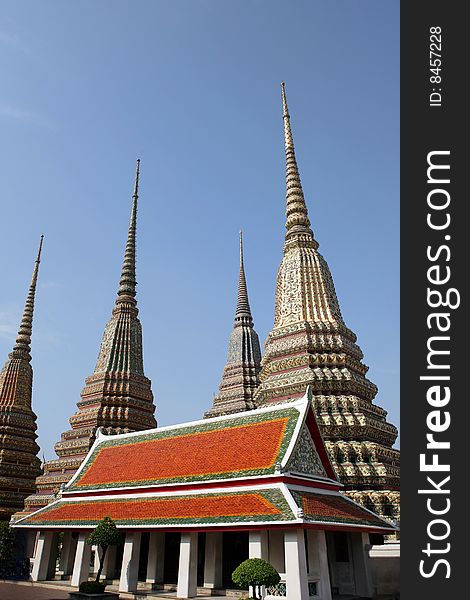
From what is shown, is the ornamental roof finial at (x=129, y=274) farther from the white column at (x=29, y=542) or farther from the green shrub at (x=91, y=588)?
the green shrub at (x=91, y=588)

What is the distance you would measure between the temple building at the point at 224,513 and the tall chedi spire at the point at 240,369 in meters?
17.7

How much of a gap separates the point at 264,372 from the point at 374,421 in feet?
20.8

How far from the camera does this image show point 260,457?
1783 cm

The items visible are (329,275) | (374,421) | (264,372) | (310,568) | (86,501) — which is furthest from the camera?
(329,275)

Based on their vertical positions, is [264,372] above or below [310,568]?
above

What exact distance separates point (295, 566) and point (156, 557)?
278 inches

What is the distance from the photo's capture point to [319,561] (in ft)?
52.1

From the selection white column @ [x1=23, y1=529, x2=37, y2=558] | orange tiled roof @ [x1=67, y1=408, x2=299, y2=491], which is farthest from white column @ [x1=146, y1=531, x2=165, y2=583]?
white column @ [x1=23, y1=529, x2=37, y2=558]

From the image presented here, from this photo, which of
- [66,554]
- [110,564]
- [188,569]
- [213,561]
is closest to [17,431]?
[66,554]

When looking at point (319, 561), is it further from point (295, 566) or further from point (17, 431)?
point (17, 431)

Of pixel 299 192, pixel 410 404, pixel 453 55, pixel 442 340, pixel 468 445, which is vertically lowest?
pixel 468 445

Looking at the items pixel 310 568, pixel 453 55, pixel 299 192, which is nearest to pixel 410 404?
pixel 453 55

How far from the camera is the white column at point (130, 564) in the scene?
18.1m

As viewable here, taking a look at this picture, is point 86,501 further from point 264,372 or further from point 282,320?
point 282,320
